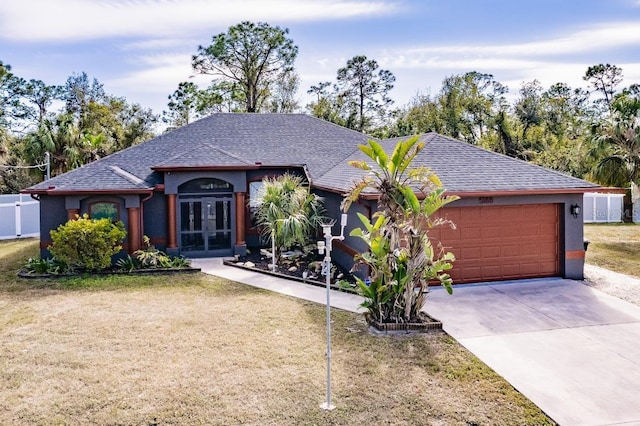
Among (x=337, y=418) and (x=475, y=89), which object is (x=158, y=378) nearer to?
(x=337, y=418)

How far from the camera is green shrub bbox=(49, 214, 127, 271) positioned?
13594mm

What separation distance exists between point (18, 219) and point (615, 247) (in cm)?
2468

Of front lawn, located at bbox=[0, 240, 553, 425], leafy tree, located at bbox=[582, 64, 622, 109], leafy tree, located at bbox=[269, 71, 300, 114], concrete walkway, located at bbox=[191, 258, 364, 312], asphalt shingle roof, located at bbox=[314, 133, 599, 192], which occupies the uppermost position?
leafy tree, located at bbox=[582, 64, 622, 109]

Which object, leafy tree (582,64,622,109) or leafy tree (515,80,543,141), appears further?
leafy tree (582,64,622,109)

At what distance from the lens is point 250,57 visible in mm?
41219

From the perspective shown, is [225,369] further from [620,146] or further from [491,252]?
[620,146]

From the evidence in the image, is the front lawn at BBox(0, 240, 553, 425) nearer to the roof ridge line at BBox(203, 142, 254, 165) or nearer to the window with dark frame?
the window with dark frame

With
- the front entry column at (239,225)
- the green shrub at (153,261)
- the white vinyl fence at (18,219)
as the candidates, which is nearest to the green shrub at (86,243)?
the green shrub at (153,261)

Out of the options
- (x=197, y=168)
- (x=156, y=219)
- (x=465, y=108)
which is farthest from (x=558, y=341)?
(x=465, y=108)

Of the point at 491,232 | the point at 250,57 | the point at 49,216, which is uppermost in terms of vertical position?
the point at 250,57

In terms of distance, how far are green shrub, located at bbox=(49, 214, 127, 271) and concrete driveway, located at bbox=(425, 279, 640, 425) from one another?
9.35 meters

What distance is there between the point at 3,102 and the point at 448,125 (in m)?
39.8

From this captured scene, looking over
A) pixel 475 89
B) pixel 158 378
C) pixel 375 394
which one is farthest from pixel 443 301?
pixel 475 89

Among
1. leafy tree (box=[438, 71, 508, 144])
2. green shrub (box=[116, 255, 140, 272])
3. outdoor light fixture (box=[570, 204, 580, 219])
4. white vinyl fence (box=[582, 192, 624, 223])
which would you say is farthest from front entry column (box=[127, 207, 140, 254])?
leafy tree (box=[438, 71, 508, 144])
